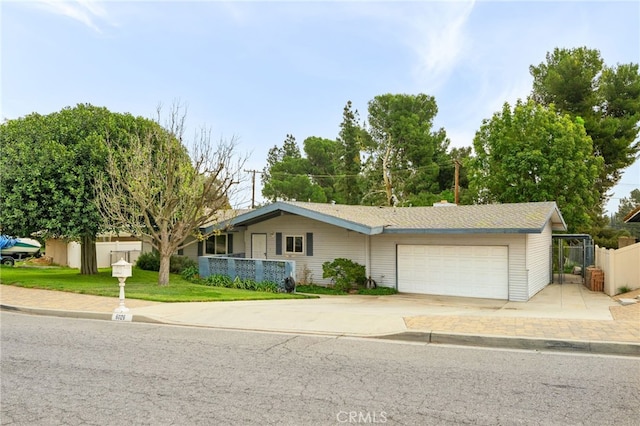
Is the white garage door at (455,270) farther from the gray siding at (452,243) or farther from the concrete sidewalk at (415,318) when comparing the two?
the concrete sidewalk at (415,318)

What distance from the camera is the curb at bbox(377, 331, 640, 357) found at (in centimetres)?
766

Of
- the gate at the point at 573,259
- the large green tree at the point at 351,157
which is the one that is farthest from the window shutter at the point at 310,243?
the large green tree at the point at 351,157

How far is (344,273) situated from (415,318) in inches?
333

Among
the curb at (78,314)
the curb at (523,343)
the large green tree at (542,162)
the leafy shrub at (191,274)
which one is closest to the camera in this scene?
the curb at (523,343)

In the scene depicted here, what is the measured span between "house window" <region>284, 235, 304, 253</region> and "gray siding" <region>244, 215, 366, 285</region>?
19 cm

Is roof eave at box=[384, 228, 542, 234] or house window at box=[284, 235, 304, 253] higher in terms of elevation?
roof eave at box=[384, 228, 542, 234]

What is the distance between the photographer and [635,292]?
15.8 m

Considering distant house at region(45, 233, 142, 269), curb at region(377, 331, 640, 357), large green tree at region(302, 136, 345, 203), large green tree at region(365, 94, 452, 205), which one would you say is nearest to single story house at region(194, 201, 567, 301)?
curb at region(377, 331, 640, 357)

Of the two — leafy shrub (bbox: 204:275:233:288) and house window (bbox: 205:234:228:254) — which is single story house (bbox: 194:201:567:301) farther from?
leafy shrub (bbox: 204:275:233:288)

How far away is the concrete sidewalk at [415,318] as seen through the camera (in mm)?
→ 8289

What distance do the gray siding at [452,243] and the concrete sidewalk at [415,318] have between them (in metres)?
0.81

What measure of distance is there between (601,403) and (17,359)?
8.17m

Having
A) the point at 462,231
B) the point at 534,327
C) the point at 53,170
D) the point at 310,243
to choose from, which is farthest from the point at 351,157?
the point at 534,327

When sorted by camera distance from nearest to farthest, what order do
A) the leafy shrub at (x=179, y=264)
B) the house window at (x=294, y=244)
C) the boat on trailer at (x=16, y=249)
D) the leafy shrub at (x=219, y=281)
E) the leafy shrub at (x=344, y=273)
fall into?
the leafy shrub at (x=344, y=273) < the leafy shrub at (x=219, y=281) < the house window at (x=294, y=244) < the leafy shrub at (x=179, y=264) < the boat on trailer at (x=16, y=249)
